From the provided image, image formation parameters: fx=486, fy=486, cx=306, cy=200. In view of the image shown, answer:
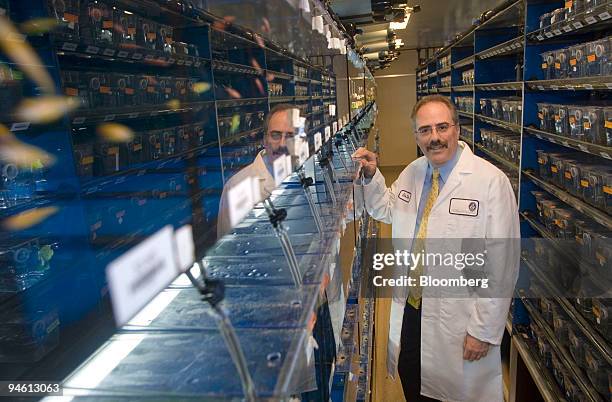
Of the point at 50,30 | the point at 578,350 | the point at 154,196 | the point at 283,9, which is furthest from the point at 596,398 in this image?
the point at 50,30

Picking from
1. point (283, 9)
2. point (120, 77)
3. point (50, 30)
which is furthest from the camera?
point (120, 77)

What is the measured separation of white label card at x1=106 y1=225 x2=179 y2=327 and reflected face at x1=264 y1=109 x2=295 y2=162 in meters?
0.90

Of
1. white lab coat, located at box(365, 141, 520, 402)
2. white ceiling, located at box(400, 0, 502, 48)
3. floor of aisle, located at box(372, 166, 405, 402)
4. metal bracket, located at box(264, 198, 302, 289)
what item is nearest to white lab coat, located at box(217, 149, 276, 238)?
metal bracket, located at box(264, 198, 302, 289)

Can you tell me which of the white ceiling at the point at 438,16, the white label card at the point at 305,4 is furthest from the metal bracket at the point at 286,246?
the white ceiling at the point at 438,16

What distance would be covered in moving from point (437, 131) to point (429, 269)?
0.62 metres

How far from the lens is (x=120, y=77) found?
2.87 meters

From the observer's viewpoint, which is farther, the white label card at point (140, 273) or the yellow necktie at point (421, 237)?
the yellow necktie at point (421, 237)

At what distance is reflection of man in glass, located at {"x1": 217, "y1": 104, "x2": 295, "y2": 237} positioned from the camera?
146 centimetres

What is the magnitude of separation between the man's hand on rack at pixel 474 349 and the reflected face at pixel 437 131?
2.58 feet

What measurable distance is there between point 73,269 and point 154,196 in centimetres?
Answer: 109

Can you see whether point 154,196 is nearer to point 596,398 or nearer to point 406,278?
point 406,278

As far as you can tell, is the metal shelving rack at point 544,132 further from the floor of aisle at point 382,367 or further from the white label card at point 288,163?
the white label card at point 288,163

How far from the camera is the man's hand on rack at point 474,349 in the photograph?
2.06m

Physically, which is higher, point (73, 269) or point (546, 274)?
point (73, 269)
